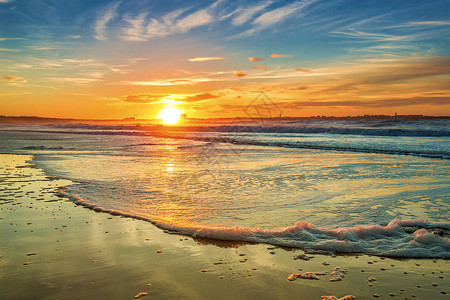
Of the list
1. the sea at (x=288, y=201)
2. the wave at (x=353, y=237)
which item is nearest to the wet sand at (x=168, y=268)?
the wave at (x=353, y=237)

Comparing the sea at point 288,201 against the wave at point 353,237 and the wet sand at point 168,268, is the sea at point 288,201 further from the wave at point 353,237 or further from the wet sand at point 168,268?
the wet sand at point 168,268

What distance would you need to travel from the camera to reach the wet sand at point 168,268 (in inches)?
146

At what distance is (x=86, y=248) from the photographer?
4898 mm

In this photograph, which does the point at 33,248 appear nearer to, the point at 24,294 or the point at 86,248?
the point at 86,248

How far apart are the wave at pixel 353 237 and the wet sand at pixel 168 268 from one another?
20cm

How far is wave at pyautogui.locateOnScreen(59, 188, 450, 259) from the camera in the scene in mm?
4934

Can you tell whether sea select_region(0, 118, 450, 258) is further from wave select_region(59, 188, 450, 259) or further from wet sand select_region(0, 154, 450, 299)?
wet sand select_region(0, 154, 450, 299)

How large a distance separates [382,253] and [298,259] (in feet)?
4.15

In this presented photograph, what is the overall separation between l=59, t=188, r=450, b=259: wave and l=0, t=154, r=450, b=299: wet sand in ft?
0.66

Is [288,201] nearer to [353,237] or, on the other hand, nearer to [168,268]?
[353,237]

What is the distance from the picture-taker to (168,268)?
4305 mm

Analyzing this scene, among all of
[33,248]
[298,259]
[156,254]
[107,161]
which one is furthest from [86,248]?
[107,161]

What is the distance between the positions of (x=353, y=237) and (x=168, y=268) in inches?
118

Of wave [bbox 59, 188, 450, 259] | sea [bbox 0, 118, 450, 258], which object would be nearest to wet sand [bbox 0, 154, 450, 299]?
wave [bbox 59, 188, 450, 259]
